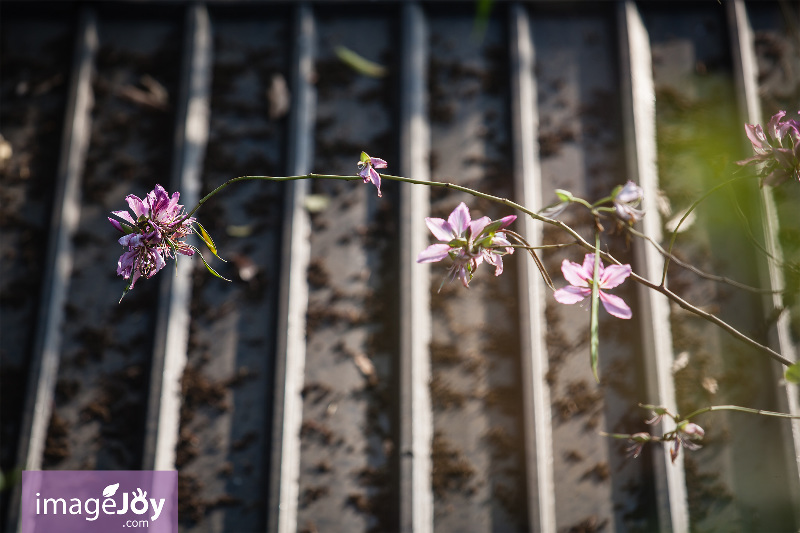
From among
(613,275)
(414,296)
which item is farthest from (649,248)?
(613,275)

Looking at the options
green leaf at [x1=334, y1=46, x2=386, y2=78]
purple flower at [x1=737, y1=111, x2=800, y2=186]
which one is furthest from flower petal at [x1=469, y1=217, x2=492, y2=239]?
green leaf at [x1=334, y1=46, x2=386, y2=78]

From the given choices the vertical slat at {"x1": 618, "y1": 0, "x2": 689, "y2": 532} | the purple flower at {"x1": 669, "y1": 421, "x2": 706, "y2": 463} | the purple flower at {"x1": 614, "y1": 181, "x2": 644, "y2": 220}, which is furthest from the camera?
→ the vertical slat at {"x1": 618, "y1": 0, "x2": 689, "y2": 532}

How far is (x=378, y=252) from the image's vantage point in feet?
4.70

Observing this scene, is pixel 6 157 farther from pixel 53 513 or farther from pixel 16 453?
pixel 53 513

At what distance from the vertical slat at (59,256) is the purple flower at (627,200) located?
1478 millimetres

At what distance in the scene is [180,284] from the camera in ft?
4.58

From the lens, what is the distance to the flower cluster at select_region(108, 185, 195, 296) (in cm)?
60

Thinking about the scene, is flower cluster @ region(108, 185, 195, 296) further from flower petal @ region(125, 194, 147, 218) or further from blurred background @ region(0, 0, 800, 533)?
blurred background @ region(0, 0, 800, 533)

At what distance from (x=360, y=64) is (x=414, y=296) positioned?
29.0 inches

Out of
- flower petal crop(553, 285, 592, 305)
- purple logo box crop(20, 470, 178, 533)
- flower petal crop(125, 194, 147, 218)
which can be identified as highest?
flower petal crop(125, 194, 147, 218)

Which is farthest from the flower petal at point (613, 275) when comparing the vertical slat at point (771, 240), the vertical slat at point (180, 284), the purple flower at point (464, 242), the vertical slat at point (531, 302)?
the vertical slat at point (180, 284)

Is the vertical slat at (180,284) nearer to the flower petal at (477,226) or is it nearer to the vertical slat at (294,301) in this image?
the vertical slat at (294,301)

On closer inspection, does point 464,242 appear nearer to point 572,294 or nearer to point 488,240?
point 488,240

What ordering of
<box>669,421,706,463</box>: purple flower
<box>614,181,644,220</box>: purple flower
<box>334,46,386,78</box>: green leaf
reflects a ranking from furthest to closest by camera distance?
<box>334,46,386,78</box>: green leaf, <box>669,421,706,463</box>: purple flower, <box>614,181,644,220</box>: purple flower
